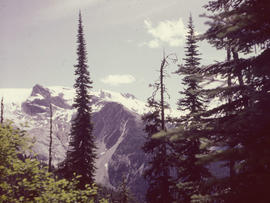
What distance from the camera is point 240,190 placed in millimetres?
5785

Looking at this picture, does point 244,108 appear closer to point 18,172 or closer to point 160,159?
point 18,172

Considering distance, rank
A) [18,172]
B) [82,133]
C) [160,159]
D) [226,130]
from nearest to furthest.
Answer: [226,130] < [18,172] < [160,159] < [82,133]

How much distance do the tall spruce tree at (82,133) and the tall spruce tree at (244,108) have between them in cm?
2087

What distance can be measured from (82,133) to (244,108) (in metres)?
22.7

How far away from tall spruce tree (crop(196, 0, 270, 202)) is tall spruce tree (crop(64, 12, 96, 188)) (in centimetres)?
2087

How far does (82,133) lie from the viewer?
27.2 m

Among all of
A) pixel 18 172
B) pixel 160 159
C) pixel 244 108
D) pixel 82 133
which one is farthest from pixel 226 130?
pixel 82 133

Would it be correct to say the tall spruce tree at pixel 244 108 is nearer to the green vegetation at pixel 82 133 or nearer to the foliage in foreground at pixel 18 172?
the foliage in foreground at pixel 18 172

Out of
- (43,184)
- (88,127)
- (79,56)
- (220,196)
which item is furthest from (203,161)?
(79,56)

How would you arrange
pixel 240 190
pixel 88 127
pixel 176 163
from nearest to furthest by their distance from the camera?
pixel 240 190 < pixel 176 163 < pixel 88 127

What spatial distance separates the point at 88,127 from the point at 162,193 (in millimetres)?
12573

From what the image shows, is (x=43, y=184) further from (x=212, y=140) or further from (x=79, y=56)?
(x=79, y=56)

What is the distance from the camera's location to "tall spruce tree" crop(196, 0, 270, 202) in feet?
17.8

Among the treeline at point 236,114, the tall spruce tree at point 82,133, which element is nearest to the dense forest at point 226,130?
the treeline at point 236,114
